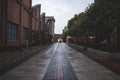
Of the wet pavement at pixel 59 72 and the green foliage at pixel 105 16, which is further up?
the green foliage at pixel 105 16

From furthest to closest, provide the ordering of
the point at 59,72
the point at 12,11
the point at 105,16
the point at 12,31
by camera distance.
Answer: the point at 12,31 < the point at 12,11 < the point at 105,16 < the point at 59,72

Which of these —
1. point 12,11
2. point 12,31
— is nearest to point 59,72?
point 12,11

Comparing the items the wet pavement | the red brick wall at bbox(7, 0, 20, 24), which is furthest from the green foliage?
the red brick wall at bbox(7, 0, 20, 24)

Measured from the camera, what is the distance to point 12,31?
4675cm

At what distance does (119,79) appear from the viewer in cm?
1530

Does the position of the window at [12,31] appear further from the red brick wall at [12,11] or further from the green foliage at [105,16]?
the green foliage at [105,16]

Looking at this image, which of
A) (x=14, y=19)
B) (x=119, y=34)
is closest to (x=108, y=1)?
(x=14, y=19)

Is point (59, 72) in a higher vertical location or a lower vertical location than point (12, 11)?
lower

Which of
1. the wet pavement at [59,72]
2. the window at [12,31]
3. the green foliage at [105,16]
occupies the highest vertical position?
the green foliage at [105,16]

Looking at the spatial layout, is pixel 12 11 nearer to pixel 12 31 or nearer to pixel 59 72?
pixel 12 31

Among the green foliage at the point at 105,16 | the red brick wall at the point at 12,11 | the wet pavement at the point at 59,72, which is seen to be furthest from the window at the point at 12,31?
the wet pavement at the point at 59,72

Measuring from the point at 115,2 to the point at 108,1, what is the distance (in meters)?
1.27

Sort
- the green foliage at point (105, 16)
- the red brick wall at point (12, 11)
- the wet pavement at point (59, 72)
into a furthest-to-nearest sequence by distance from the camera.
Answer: the red brick wall at point (12, 11), the green foliage at point (105, 16), the wet pavement at point (59, 72)

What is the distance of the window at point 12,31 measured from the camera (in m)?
43.7
